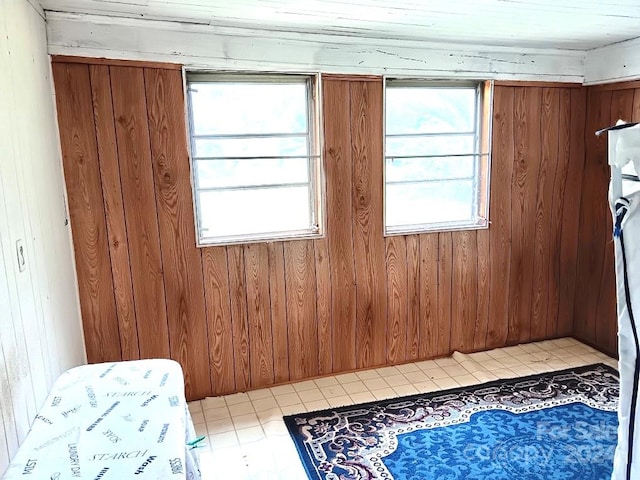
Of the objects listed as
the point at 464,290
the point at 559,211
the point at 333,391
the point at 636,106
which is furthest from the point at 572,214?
the point at 333,391

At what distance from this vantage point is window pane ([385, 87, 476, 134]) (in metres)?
3.08

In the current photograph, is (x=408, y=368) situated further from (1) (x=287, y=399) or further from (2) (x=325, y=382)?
(1) (x=287, y=399)

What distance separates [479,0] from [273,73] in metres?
1.17

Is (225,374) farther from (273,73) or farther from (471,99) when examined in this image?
(471,99)

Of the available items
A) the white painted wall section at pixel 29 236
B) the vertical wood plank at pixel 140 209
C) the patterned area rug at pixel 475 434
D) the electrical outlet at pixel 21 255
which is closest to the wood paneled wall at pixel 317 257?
the vertical wood plank at pixel 140 209

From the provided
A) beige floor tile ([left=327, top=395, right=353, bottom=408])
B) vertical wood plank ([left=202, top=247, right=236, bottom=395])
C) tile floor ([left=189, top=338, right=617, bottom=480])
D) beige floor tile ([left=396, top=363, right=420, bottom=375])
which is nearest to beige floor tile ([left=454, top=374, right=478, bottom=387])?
tile floor ([left=189, top=338, right=617, bottom=480])

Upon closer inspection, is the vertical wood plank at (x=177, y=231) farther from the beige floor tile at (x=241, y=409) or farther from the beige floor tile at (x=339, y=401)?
the beige floor tile at (x=339, y=401)

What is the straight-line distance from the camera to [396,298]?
3217 mm

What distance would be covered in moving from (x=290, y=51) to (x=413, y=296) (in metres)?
1.72

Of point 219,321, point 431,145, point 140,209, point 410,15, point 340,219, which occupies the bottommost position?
point 219,321

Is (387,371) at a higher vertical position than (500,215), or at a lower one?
lower

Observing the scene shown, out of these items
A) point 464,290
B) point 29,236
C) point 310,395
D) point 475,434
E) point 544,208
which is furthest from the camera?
point 544,208

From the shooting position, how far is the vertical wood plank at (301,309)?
9.70 feet

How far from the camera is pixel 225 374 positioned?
9.66 ft
